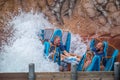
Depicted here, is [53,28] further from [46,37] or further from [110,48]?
[110,48]

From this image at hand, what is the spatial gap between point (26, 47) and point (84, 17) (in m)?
1.28

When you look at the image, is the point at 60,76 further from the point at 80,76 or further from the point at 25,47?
the point at 25,47

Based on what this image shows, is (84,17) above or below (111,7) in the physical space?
below

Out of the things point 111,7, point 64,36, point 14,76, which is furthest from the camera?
point 64,36

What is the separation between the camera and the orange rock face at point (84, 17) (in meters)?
5.55

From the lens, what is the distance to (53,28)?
561cm

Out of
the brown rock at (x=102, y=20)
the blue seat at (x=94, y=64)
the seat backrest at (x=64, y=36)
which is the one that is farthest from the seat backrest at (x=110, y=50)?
the seat backrest at (x=64, y=36)

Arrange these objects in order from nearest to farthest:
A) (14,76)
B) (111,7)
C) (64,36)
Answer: (14,76), (111,7), (64,36)

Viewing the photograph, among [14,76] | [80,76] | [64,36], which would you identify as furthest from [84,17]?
[14,76]

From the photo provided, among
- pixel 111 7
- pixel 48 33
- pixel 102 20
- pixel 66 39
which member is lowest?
pixel 66 39

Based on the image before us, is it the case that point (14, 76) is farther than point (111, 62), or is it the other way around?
point (111, 62)

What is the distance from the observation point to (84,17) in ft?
18.4

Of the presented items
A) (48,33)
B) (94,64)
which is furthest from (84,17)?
(94,64)

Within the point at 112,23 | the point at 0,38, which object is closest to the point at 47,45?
the point at 0,38
